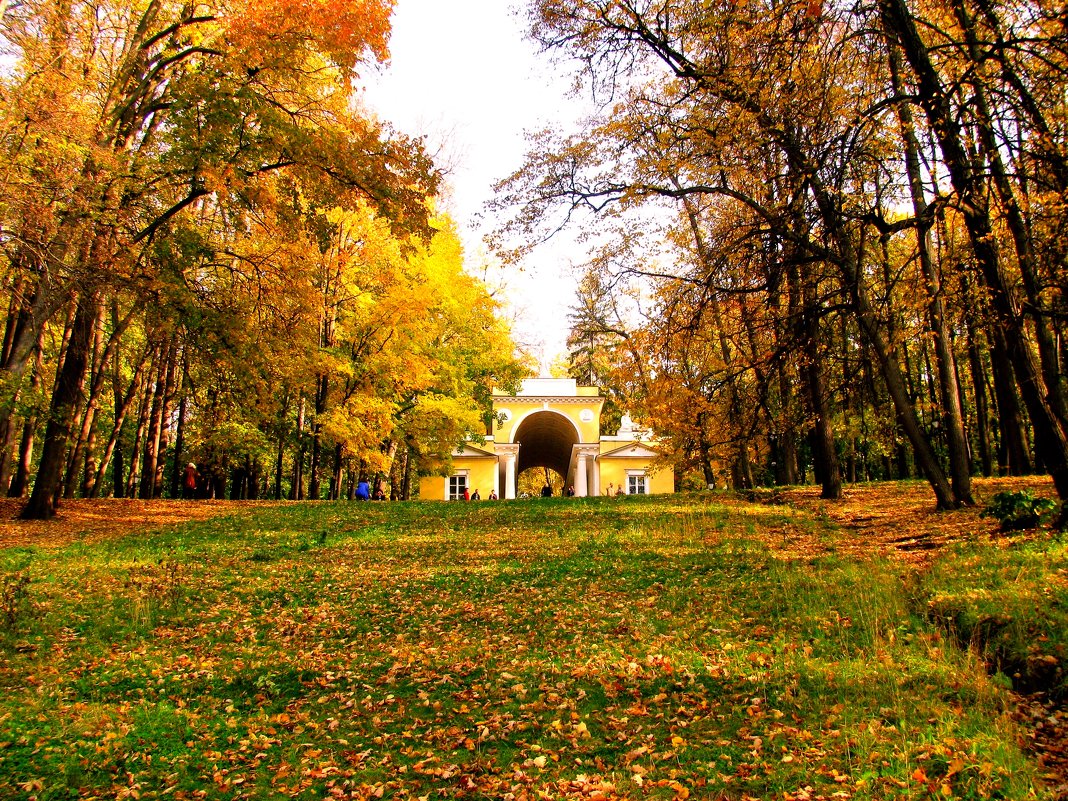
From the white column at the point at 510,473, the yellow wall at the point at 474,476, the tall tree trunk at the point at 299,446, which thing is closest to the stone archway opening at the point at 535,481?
the yellow wall at the point at 474,476

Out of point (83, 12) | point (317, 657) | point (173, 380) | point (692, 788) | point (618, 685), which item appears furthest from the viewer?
point (173, 380)

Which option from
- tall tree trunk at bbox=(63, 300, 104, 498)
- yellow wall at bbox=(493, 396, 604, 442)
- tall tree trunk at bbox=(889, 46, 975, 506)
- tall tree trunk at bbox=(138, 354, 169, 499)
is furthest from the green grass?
yellow wall at bbox=(493, 396, 604, 442)

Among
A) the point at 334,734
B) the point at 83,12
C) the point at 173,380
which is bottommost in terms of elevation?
the point at 334,734

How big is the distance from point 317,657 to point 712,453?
1150 centimetres

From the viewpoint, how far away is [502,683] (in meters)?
5.50

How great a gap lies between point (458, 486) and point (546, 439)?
8.54 m

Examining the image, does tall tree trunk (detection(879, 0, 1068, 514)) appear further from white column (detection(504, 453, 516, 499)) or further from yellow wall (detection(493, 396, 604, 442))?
white column (detection(504, 453, 516, 499))

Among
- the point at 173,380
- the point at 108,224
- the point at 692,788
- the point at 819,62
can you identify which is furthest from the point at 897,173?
the point at 173,380

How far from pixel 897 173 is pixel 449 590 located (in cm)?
869

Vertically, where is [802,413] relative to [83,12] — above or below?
below

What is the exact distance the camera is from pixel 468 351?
28594 millimetres

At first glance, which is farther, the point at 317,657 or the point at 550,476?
the point at 550,476

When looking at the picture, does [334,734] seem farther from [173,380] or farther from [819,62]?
[173,380]

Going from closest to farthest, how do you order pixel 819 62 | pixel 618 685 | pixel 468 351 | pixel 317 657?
1. pixel 618 685
2. pixel 317 657
3. pixel 819 62
4. pixel 468 351
